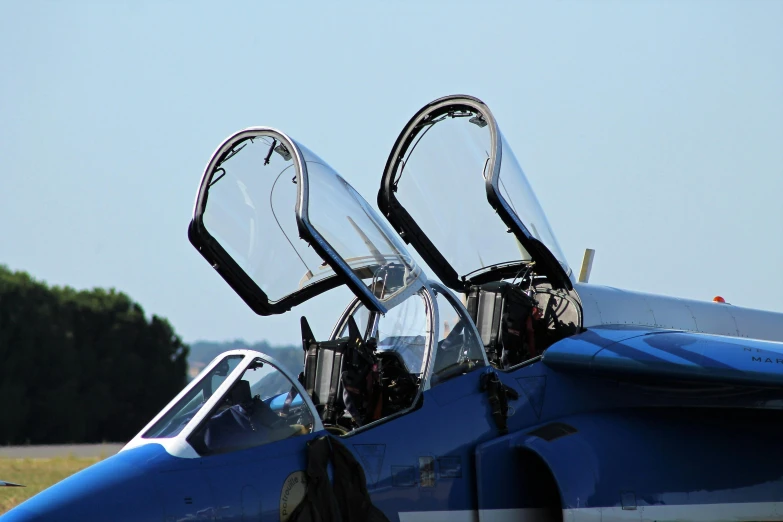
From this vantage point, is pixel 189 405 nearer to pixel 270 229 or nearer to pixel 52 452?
pixel 270 229

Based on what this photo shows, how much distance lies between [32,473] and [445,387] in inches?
489

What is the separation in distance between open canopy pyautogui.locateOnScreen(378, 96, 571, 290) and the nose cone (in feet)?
14.0

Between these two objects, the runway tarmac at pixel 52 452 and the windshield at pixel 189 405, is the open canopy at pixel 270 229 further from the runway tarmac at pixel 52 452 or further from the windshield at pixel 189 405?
the runway tarmac at pixel 52 452

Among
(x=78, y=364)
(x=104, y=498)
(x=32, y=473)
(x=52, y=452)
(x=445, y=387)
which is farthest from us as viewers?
(x=78, y=364)

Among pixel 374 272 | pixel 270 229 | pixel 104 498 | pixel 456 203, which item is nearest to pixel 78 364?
pixel 456 203

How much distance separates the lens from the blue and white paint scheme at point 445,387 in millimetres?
7652

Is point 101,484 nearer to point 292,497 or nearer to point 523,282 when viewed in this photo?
point 292,497

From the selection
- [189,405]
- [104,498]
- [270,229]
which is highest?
[270,229]

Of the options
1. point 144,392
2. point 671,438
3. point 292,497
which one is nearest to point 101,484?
point 292,497

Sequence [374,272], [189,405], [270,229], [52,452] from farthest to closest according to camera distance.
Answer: [52,452]
[270,229]
[374,272]
[189,405]

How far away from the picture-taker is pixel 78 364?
43.0 meters

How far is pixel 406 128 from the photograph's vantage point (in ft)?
35.1

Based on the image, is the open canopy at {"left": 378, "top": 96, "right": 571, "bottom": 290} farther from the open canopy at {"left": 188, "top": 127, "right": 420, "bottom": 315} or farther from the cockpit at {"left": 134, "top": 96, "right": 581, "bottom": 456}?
the open canopy at {"left": 188, "top": 127, "right": 420, "bottom": 315}

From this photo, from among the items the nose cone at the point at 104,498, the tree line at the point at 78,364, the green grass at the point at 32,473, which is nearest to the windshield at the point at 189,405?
the nose cone at the point at 104,498
